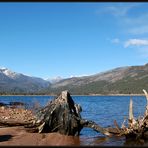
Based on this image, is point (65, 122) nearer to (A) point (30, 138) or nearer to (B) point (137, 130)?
(A) point (30, 138)

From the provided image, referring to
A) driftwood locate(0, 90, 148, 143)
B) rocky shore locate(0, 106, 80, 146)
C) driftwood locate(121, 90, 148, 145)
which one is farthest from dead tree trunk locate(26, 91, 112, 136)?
driftwood locate(121, 90, 148, 145)

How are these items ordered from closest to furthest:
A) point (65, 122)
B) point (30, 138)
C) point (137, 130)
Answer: point (30, 138) < point (137, 130) < point (65, 122)

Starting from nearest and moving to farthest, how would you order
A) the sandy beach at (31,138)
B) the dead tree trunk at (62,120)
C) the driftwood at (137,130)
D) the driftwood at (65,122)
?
the sandy beach at (31,138)
the driftwood at (137,130)
the driftwood at (65,122)
the dead tree trunk at (62,120)

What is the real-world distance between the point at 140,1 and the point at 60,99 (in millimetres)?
14950

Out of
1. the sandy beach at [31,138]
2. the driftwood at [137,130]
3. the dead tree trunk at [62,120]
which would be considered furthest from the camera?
the dead tree trunk at [62,120]

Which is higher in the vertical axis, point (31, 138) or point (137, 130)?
point (137, 130)

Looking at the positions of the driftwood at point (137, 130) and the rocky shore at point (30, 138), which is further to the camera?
the driftwood at point (137, 130)

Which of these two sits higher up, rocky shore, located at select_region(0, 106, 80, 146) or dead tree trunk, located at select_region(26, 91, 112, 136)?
dead tree trunk, located at select_region(26, 91, 112, 136)

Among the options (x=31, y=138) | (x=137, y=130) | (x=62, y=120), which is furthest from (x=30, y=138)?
(x=137, y=130)

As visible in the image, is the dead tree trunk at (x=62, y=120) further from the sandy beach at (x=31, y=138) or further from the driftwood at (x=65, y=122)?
the sandy beach at (x=31, y=138)

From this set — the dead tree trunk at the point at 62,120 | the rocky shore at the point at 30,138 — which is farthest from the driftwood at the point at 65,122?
the rocky shore at the point at 30,138

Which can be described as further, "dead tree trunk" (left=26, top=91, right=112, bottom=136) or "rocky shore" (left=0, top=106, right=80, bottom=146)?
"dead tree trunk" (left=26, top=91, right=112, bottom=136)

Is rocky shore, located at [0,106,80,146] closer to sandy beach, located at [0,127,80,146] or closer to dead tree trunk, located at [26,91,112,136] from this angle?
sandy beach, located at [0,127,80,146]

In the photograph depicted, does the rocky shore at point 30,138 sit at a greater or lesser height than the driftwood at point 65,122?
lesser
